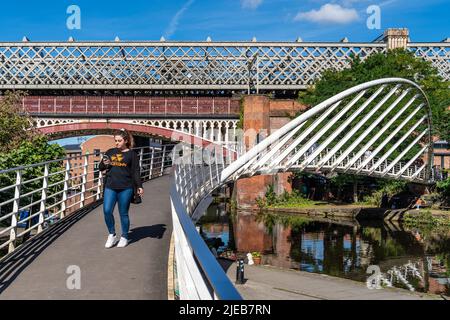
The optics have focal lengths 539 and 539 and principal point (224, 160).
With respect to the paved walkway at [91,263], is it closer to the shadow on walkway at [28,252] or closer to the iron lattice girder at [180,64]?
the shadow on walkway at [28,252]

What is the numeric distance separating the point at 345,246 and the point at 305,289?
12.0 m

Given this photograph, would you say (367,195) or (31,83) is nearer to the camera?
(367,195)

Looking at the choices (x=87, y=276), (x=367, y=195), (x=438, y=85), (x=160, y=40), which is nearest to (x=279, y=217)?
(x=367, y=195)

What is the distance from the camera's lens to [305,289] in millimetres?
18875

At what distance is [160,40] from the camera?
6134cm

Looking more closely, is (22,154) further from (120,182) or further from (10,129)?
(120,182)

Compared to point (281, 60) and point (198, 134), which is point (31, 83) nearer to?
point (198, 134)

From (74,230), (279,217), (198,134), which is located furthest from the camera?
(198,134)

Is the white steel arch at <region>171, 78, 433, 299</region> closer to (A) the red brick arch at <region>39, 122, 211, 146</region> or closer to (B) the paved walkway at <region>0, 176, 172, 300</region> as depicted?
(B) the paved walkway at <region>0, 176, 172, 300</region>

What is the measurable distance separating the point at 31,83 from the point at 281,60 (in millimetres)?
28299

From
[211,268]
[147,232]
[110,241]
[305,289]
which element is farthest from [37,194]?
[211,268]

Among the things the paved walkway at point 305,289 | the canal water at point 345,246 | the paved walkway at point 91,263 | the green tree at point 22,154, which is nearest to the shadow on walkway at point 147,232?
the paved walkway at point 91,263

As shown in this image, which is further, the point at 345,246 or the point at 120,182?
the point at 345,246

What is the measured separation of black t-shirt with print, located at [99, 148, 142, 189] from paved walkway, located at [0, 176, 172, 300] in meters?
1.06
